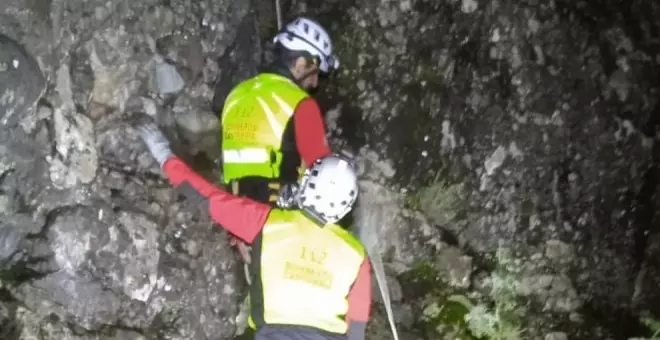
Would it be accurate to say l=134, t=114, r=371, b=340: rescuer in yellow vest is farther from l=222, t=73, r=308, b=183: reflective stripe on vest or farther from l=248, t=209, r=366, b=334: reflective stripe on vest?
l=222, t=73, r=308, b=183: reflective stripe on vest

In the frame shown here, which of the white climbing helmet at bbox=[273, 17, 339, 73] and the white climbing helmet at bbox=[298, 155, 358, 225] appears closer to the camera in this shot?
the white climbing helmet at bbox=[298, 155, 358, 225]

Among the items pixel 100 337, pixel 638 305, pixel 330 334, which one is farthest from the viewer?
pixel 638 305

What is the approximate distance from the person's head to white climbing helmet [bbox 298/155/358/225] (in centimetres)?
100

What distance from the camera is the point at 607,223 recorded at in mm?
5141

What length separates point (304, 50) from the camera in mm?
4984

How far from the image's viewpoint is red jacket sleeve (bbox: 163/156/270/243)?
13.9 ft

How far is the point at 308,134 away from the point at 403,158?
92 cm

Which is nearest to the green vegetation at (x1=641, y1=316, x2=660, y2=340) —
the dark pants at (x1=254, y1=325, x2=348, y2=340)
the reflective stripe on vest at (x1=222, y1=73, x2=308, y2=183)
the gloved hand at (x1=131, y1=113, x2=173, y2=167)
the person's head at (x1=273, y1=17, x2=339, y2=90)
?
the dark pants at (x1=254, y1=325, x2=348, y2=340)

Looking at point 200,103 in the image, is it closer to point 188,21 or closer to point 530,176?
point 188,21

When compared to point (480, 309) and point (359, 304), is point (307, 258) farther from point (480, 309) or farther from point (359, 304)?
point (480, 309)

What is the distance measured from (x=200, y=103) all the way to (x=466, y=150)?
1.78 metres

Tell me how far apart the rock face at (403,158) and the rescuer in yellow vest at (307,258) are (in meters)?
0.85

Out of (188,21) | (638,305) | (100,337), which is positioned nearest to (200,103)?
(188,21)

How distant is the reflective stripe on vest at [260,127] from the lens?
474 cm
